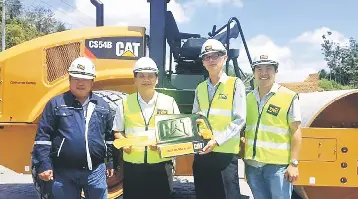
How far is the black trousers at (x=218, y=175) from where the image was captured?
3.71 metres

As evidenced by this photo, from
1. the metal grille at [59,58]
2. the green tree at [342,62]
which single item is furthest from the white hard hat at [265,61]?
the green tree at [342,62]

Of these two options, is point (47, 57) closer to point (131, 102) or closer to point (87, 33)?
point (87, 33)

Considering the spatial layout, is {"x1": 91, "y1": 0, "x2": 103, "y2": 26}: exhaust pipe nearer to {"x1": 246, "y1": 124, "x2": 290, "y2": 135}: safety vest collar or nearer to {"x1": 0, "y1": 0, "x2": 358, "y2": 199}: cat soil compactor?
{"x1": 0, "y1": 0, "x2": 358, "y2": 199}: cat soil compactor

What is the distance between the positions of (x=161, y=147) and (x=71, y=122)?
0.73m

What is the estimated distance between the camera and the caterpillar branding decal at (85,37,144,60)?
548 centimetres

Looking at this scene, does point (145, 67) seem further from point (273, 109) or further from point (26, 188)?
point (26, 188)

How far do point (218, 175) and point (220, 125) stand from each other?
41 cm

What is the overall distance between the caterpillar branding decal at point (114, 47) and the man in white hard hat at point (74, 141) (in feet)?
→ 6.11

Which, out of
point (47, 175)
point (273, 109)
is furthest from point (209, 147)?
point (47, 175)

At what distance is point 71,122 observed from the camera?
3.54 meters

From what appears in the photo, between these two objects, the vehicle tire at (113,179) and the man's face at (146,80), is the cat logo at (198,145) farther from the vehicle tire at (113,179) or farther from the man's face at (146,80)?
the vehicle tire at (113,179)

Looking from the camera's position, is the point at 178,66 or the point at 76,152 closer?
the point at 76,152

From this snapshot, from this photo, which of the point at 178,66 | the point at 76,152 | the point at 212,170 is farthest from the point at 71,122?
the point at 178,66

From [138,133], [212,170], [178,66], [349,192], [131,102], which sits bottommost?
[349,192]
